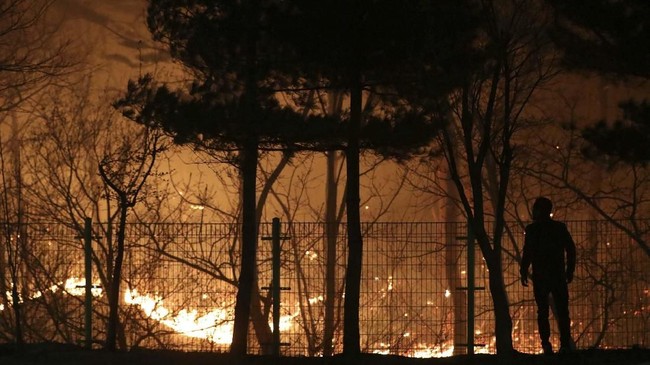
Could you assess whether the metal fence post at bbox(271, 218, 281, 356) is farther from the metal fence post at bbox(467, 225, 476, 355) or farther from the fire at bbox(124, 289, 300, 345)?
the metal fence post at bbox(467, 225, 476, 355)

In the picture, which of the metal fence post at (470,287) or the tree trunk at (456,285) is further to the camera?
the tree trunk at (456,285)

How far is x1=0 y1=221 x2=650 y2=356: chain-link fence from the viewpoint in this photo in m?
12.0

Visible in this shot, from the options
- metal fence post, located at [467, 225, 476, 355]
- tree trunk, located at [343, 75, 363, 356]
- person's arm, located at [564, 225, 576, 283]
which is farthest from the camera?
metal fence post, located at [467, 225, 476, 355]

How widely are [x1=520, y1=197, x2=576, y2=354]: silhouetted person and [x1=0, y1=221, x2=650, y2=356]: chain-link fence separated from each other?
148 centimetres

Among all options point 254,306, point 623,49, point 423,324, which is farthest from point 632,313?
point 254,306

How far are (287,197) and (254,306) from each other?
3.69 metres

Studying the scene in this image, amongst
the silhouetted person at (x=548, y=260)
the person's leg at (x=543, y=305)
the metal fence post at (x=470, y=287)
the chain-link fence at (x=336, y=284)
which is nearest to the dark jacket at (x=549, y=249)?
the silhouetted person at (x=548, y=260)

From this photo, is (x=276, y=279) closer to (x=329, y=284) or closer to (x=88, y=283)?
(x=88, y=283)

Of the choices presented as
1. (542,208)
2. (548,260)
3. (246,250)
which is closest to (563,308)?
(548,260)

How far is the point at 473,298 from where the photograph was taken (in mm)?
11195

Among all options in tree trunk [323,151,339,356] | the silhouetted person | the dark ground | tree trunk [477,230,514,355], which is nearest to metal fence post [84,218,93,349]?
the dark ground

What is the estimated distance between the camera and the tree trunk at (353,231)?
10.2 meters

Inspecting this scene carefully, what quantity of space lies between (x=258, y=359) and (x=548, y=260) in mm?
3689

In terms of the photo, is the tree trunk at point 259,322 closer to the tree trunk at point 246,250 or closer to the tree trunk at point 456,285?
the tree trunk at point 246,250
